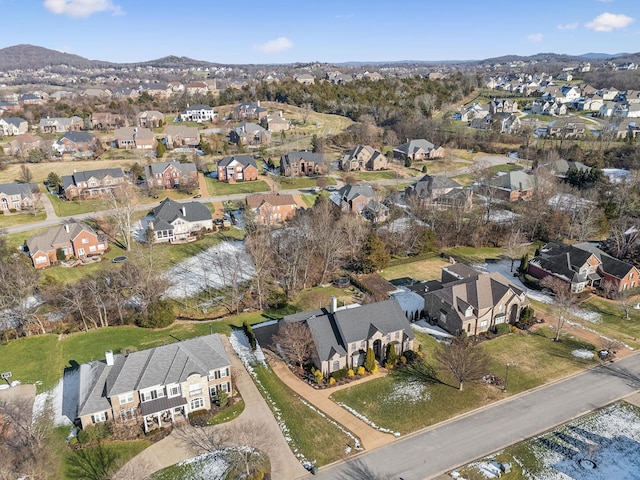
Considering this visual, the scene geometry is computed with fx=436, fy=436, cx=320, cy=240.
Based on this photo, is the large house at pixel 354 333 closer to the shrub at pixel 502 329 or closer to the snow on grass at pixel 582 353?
the shrub at pixel 502 329

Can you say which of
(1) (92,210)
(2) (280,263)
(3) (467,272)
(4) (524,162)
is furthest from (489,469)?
(4) (524,162)

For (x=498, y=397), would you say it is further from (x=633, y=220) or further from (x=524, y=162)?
(x=524, y=162)

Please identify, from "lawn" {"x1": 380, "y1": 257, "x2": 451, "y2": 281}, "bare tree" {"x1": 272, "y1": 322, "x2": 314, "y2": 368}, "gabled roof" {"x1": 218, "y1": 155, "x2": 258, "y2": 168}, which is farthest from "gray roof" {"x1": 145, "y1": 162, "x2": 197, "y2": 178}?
"bare tree" {"x1": 272, "y1": 322, "x2": 314, "y2": 368}

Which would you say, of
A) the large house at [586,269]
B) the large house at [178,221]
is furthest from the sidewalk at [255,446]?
the large house at [586,269]

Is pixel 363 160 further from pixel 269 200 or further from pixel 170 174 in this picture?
pixel 170 174

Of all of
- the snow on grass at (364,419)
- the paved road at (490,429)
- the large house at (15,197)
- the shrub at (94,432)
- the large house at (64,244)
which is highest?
the large house at (15,197)

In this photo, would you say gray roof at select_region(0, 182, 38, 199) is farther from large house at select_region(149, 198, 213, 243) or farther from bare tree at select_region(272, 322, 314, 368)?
bare tree at select_region(272, 322, 314, 368)
